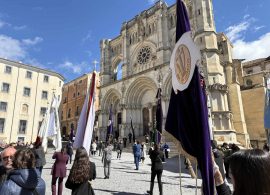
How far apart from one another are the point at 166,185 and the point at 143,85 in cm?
2058

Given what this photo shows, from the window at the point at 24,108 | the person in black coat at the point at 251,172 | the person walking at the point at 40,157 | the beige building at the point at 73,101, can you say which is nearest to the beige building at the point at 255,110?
the person walking at the point at 40,157

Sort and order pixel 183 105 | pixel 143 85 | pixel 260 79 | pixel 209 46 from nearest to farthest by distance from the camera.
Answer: pixel 183 105, pixel 209 46, pixel 143 85, pixel 260 79

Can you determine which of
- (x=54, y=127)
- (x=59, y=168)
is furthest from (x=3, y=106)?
(x=59, y=168)

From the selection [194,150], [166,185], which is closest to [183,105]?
[194,150]

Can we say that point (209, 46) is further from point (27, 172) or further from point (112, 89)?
point (27, 172)

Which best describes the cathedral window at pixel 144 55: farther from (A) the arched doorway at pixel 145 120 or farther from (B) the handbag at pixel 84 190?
(B) the handbag at pixel 84 190

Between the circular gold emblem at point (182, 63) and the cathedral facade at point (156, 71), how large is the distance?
1711cm

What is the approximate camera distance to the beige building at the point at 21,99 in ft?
102

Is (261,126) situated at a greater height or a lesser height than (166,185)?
greater

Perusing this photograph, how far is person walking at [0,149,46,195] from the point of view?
2.52 metres

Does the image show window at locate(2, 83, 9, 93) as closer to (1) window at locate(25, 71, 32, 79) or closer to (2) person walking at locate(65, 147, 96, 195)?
(1) window at locate(25, 71, 32, 79)

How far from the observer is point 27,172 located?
2.66m

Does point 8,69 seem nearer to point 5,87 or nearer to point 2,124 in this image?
point 5,87

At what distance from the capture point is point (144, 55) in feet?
103
